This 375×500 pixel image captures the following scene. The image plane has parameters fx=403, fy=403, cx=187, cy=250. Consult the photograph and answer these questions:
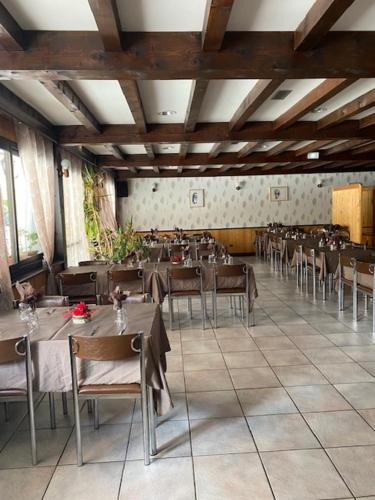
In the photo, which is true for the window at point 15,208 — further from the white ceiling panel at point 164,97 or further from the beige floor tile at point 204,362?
the beige floor tile at point 204,362

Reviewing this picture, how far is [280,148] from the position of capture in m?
7.67

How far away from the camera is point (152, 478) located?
2.21 m

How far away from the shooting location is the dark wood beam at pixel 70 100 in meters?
3.56

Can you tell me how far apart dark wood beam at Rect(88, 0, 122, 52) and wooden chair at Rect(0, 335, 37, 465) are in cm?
191

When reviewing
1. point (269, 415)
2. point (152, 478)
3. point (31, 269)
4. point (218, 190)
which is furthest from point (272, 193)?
point (152, 478)

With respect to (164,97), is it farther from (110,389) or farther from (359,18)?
(110,389)

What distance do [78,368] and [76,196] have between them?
5191mm

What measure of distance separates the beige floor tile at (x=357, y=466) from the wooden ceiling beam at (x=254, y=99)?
9.68 ft

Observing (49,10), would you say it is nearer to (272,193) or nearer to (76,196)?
(76,196)

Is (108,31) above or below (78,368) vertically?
above

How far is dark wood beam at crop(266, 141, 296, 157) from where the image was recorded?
7306 mm

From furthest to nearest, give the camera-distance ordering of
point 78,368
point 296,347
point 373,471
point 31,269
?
point 31,269, point 296,347, point 78,368, point 373,471

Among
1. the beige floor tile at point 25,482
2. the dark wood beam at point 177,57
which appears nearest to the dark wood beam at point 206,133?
the dark wood beam at point 177,57

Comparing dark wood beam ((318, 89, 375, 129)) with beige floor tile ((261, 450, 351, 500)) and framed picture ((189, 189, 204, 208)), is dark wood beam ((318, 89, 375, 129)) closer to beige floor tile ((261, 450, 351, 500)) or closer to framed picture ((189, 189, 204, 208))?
beige floor tile ((261, 450, 351, 500))
